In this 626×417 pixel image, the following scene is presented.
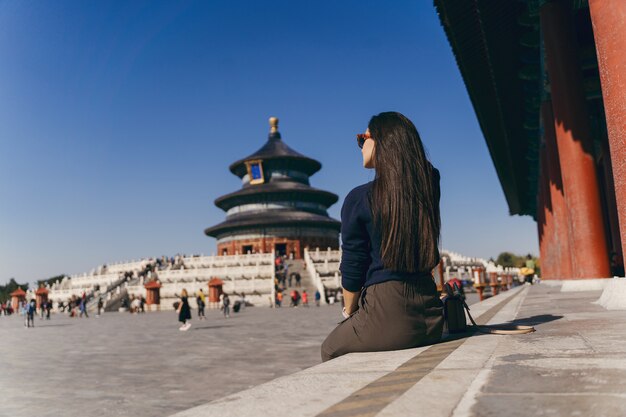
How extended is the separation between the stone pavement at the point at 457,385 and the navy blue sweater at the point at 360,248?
1.60ft

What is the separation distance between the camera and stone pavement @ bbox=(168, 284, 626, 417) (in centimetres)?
183

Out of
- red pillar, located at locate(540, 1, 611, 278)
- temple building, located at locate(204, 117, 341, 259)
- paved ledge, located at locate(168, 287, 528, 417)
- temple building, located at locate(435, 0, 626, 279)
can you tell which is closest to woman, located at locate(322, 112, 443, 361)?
paved ledge, located at locate(168, 287, 528, 417)

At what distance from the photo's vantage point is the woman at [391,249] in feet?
10.9

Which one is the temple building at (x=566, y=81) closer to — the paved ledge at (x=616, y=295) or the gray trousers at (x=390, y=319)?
the paved ledge at (x=616, y=295)

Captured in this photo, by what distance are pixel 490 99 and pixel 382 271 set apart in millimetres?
14483

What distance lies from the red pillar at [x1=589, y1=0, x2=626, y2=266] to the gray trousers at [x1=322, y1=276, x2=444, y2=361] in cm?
430

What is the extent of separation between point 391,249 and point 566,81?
32.0 feet

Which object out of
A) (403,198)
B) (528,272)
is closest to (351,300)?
(403,198)

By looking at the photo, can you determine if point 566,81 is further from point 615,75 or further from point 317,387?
point 317,387

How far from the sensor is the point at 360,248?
341cm

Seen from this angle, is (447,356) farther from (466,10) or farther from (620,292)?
(466,10)

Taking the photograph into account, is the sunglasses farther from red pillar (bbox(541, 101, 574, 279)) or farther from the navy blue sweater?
red pillar (bbox(541, 101, 574, 279))

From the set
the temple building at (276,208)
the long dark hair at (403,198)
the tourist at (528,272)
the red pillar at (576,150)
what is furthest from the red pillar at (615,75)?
the temple building at (276,208)

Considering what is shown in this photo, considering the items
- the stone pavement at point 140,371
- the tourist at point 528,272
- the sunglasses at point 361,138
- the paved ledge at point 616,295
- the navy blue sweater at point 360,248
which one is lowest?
the stone pavement at point 140,371
